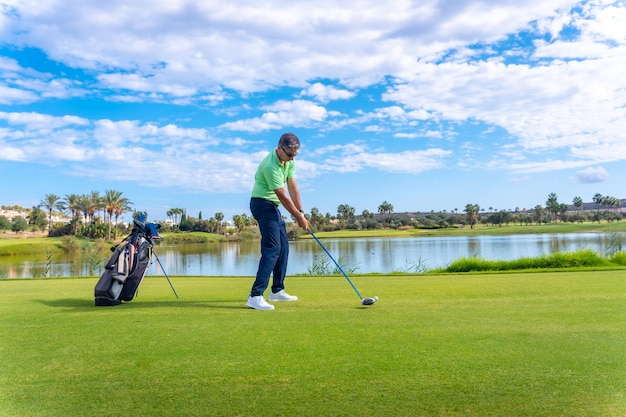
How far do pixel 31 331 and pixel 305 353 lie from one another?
2472mm

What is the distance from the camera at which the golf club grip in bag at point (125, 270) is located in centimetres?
570

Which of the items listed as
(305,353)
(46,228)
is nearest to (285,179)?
(305,353)

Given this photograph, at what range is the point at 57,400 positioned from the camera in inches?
102

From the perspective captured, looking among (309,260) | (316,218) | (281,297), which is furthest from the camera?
(316,218)

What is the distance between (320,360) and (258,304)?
2358mm

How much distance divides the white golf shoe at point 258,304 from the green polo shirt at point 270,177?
4.06 feet

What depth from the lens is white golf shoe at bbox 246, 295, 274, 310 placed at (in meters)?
5.35

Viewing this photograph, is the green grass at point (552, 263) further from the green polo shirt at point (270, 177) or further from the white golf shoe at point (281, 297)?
the green polo shirt at point (270, 177)

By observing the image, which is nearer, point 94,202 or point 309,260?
point 309,260

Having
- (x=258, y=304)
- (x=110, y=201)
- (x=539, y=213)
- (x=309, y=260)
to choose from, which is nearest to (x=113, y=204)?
(x=110, y=201)

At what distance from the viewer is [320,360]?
3158mm

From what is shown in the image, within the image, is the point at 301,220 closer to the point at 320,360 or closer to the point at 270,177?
the point at 270,177

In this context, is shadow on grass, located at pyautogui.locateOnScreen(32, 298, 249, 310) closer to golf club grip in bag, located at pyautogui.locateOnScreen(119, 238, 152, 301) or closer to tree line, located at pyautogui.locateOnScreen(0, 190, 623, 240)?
golf club grip in bag, located at pyautogui.locateOnScreen(119, 238, 152, 301)

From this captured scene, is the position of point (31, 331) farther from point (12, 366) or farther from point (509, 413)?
point (509, 413)
